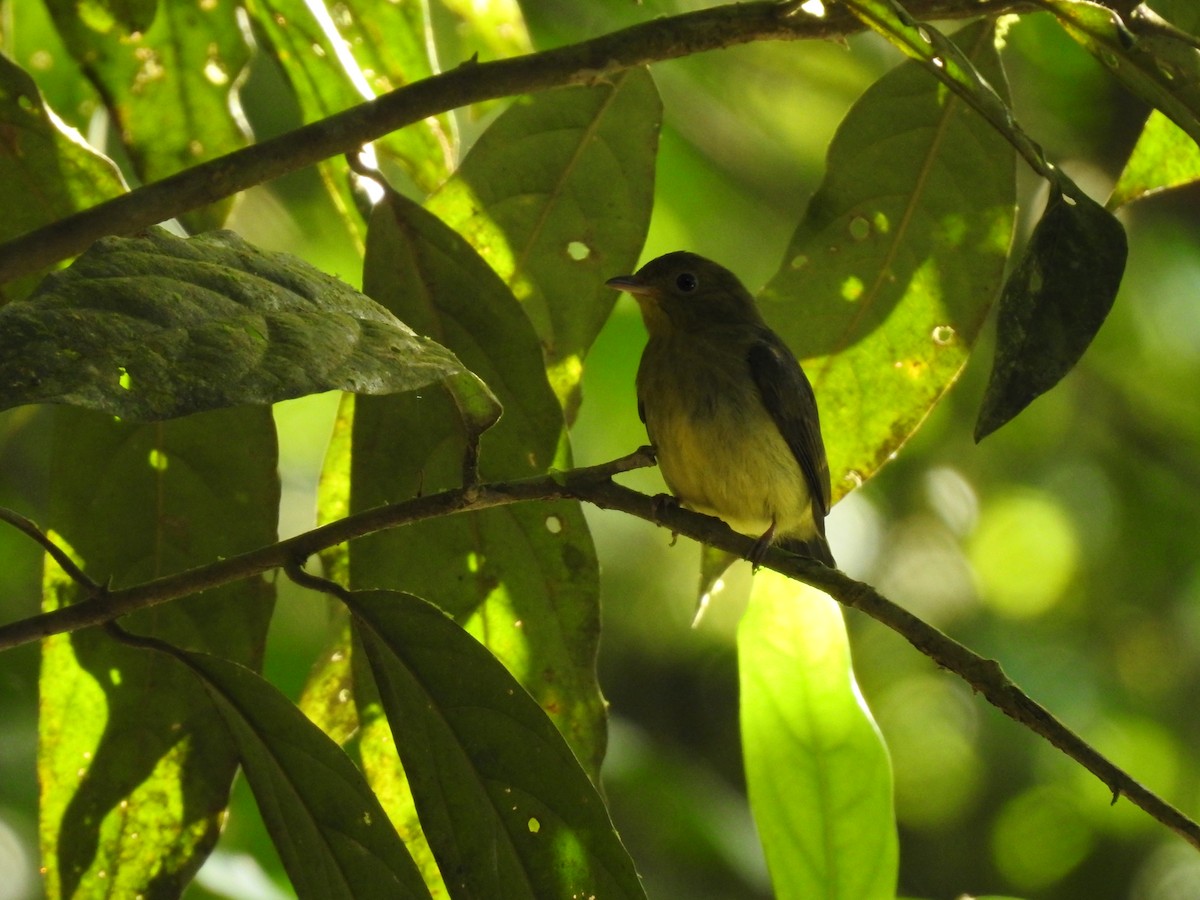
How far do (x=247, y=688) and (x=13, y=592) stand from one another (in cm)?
352

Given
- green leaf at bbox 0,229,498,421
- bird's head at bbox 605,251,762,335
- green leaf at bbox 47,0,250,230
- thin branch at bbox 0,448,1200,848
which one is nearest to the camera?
green leaf at bbox 0,229,498,421

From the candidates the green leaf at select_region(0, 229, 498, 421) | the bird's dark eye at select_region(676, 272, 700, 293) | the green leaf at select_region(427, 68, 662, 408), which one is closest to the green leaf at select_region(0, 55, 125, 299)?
the green leaf at select_region(427, 68, 662, 408)

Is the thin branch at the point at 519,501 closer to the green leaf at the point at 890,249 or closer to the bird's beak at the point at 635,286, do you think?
Answer: the green leaf at the point at 890,249

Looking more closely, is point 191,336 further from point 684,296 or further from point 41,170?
point 684,296

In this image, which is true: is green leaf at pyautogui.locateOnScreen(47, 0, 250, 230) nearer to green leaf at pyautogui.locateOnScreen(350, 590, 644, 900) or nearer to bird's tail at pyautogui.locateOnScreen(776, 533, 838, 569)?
green leaf at pyautogui.locateOnScreen(350, 590, 644, 900)

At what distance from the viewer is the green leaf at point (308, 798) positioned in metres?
2.13

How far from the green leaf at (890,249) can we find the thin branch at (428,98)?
649 mm

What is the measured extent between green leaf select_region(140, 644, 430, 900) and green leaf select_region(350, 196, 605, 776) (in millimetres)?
334

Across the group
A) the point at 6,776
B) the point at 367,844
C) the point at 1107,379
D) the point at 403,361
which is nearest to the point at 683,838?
the point at 6,776

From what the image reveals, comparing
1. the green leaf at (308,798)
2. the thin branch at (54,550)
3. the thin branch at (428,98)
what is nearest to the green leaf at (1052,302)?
the thin branch at (428,98)

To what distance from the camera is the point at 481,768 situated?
2.09 metres

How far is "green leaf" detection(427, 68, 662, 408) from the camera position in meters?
2.80

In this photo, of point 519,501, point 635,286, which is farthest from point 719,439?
point 519,501

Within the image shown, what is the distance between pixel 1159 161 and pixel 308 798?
5.78ft
